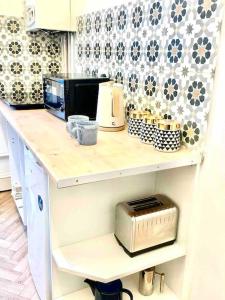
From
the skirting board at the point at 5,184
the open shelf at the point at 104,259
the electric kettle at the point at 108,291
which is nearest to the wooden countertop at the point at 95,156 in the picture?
the open shelf at the point at 104,259

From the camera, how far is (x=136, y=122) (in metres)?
1.32

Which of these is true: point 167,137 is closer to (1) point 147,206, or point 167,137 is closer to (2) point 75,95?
(1) point 147,206

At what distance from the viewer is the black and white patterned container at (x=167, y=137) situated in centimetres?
112

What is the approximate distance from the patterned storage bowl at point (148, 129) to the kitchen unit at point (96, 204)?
4 cm

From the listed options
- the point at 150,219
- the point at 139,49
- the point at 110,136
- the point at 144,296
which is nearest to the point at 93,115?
the point at 110,136

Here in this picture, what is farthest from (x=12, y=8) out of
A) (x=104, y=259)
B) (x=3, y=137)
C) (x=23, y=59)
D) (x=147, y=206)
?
(x=104, y=259)

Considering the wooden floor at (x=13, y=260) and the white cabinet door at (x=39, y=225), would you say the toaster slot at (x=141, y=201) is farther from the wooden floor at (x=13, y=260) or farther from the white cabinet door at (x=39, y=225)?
the wooden floor at (x=13, y=260)

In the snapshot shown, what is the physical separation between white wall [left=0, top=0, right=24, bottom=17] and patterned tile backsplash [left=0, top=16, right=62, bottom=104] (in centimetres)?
4

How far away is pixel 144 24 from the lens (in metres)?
1.35

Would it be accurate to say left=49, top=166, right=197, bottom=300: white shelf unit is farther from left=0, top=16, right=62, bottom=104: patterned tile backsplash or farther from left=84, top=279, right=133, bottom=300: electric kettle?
left=0, top=16, right=62, bottom=104: patterned tile backsplash

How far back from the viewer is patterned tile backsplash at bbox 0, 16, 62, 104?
231 cm

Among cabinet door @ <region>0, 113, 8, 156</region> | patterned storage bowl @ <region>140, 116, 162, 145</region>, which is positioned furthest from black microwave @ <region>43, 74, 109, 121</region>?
cabinet door @ <region>0, 113, 8, 156</region>

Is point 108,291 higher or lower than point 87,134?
lower

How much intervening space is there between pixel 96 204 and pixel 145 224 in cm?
23
